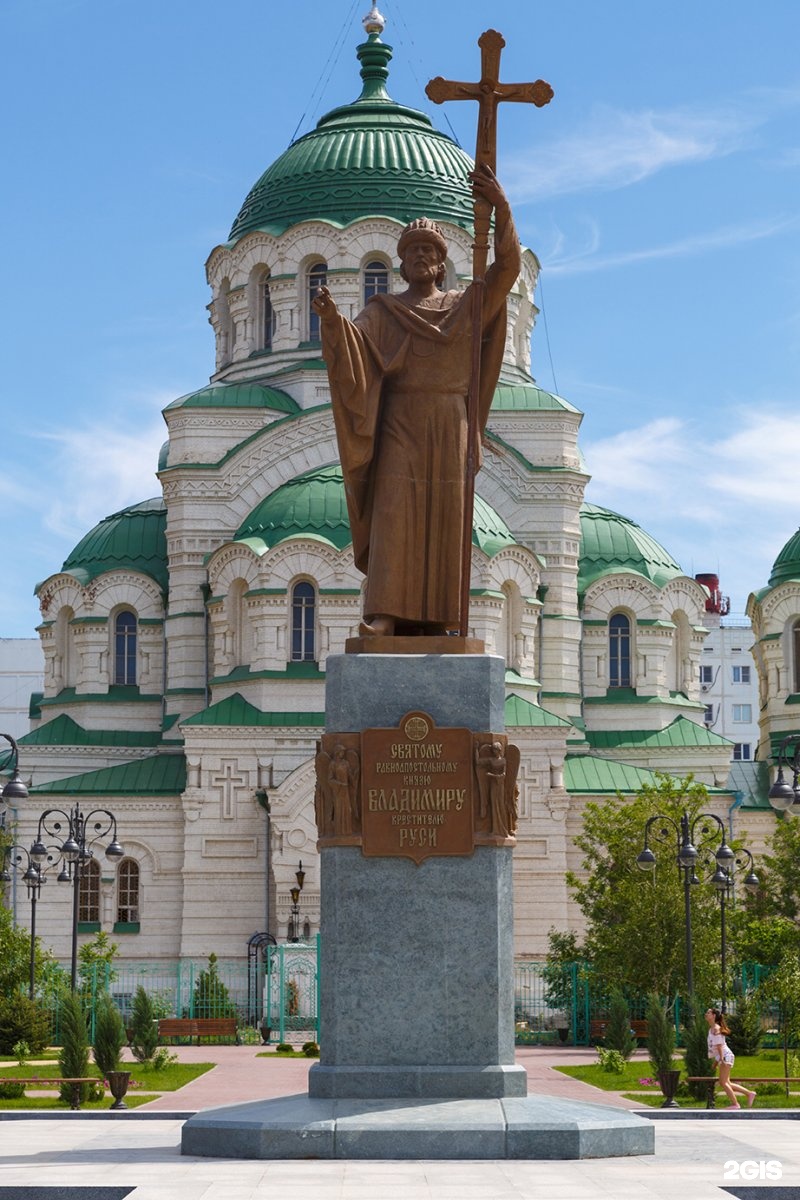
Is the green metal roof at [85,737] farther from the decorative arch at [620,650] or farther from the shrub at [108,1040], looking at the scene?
the shrub at [108,1040]

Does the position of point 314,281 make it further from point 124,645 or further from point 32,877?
point 32,877

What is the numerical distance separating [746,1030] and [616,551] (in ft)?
73.3

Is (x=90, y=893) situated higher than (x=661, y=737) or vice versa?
(x=661, y=737)

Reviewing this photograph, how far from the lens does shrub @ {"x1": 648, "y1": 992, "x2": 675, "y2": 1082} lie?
2153 centimetres

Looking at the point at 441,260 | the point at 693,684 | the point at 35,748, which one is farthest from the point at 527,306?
the point at 441,260

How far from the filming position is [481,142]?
1463cm

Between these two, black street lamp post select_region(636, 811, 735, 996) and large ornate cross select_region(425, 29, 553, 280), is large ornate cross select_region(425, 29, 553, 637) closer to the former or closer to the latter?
large ornate cross select_region(425, 29, 553, 280)

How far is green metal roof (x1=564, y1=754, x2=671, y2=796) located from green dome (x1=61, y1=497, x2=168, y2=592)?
1117cm

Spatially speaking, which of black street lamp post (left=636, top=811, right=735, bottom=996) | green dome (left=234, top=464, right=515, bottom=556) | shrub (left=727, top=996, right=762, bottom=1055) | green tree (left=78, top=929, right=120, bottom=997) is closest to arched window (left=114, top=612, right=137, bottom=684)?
green dome (left=234, top=464, right=515, bottom=556)

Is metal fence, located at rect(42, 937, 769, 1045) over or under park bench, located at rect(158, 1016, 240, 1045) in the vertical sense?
over

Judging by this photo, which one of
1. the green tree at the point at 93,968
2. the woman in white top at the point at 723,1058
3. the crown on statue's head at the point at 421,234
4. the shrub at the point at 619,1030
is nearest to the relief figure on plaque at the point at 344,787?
the crown on statue's head at the point at 421,234

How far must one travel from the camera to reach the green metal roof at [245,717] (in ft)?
143

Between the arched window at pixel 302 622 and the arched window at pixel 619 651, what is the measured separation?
930 cm

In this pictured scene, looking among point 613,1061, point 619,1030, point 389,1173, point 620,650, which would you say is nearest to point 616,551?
point 620,650
